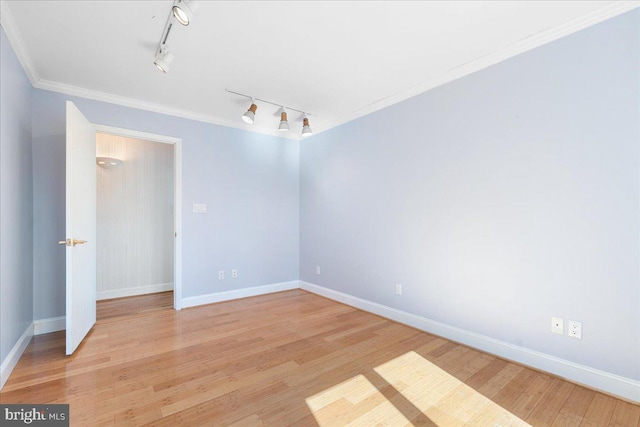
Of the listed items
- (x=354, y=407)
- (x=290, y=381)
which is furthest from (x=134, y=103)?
(x=354, y=407)

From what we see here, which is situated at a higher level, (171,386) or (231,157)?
(231,157)

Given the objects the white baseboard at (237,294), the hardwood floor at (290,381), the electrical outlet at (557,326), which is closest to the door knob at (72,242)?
the hardwood floor at (290,381)

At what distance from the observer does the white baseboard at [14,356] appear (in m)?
2.01

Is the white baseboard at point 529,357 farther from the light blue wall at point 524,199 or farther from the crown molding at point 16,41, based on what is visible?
the crown molding at point 16,41

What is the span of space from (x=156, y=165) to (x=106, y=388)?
11.4 feet

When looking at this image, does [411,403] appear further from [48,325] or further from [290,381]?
[48,325]

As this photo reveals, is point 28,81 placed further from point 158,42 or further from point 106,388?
point 106,388

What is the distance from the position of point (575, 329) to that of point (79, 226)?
4.07 metres

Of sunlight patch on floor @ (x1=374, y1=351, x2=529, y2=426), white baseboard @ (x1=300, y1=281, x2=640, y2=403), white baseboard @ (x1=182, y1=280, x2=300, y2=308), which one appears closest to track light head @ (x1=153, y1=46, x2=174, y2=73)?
white baseboard @ (x1=182, y1=280, x2=300, y2=308)

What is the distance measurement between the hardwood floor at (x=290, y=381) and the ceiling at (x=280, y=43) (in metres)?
2.51

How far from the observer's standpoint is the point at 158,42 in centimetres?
230

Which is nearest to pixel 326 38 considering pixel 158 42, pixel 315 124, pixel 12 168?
pixel 158 42

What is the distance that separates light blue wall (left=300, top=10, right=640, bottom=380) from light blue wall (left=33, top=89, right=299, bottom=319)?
5.34ft

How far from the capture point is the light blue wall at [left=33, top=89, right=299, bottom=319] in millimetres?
2969
